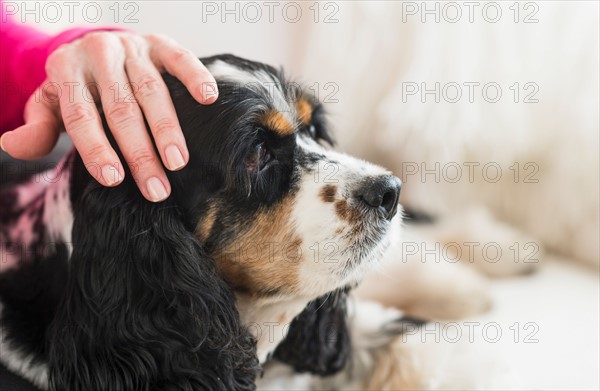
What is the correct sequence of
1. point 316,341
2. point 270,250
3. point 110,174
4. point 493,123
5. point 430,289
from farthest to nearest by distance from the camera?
1. point 493,123
2. point 430,289
3. point 316,341
4. point 270,250
5. point 110,174

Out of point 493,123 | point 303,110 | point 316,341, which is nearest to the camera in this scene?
point 303,110

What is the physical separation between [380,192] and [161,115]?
35 cm

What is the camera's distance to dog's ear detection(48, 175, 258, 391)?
0.98m

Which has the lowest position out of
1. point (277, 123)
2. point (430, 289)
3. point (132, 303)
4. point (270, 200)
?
point (430, 289)

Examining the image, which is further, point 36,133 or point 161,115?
point 36,133

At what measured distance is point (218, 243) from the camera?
3.43 feet

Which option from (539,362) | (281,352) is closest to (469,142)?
(539,362)

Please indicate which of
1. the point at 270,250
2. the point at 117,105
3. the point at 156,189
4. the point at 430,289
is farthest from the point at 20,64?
the point at 430,289

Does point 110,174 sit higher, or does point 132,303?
point 110,174

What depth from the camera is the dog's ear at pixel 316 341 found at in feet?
4.18

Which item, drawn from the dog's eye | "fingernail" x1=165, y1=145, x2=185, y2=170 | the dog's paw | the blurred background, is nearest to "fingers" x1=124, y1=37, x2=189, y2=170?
"fingernail" x1=165, y1=145, x2=185, y2=170

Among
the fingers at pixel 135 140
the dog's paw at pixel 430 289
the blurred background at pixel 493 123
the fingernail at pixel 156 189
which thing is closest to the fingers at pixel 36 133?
the fingers at pixel 135 140

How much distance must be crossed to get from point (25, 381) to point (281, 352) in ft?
1.54

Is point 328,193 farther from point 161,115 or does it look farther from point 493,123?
point 493,123
